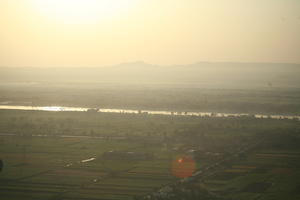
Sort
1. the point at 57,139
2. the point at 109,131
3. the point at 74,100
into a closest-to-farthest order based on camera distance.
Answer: the point at 57,139 < the point at 109,131 < the point at 74,100

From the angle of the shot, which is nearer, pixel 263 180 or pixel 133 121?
pixel 263 180

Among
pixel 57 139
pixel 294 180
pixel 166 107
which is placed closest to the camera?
pixel 294 180

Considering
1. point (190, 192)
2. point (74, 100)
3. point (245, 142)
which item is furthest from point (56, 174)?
point (74, 100)

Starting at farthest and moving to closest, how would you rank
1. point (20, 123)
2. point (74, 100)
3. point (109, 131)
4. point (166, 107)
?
point (74, 100) < point (166, 107) < point (20, 123) < point (109, 131)

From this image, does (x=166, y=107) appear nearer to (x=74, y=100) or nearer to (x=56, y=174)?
(x=74, y=100)

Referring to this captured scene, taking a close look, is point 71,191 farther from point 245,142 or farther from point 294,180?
point 245,142

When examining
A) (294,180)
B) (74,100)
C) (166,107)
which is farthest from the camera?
(74,100)

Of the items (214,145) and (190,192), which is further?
(214,145)

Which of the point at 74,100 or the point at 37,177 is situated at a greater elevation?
the point at 74,100

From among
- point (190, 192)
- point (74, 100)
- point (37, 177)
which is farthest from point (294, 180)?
point (74, 100)
